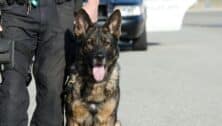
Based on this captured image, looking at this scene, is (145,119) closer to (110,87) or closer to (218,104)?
(218,104)

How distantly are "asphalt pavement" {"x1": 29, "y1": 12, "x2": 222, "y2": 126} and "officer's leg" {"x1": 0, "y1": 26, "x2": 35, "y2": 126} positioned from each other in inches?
94.1

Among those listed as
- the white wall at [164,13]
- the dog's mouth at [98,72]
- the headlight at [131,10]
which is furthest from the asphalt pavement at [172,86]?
the dog's mouth at [98,72]

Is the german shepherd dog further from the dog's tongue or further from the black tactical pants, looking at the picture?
the black tactical pants

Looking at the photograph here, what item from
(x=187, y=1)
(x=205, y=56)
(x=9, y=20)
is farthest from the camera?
(x=187, y=1)

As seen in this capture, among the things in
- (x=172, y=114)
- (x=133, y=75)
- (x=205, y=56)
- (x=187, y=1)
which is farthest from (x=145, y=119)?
(x=187, y=1)

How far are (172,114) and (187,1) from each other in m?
8.29

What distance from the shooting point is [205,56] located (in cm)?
1490

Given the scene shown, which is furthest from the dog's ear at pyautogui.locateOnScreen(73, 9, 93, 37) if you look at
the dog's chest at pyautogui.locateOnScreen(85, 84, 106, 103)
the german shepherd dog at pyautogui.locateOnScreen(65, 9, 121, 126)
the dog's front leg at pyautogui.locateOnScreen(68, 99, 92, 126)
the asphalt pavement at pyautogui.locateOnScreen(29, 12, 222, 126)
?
the asphalt pavement at pyautogui.locateOnScreen(29, 12, 222, 126)

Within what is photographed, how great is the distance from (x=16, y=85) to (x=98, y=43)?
0.76m

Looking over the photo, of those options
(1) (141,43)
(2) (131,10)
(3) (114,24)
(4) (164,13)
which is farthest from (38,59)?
(4) (164,13)

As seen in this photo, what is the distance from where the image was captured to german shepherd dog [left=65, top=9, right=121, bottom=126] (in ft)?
19.0

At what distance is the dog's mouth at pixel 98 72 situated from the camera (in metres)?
5.79

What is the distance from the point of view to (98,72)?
19.1 feet

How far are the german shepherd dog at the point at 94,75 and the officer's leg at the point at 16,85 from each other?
457 millimetres
